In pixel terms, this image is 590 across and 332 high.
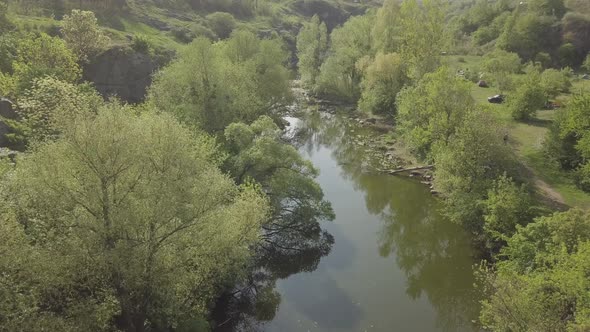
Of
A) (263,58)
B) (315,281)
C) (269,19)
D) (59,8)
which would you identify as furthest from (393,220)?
(269,19)

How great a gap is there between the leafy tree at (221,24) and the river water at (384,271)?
68.6 m

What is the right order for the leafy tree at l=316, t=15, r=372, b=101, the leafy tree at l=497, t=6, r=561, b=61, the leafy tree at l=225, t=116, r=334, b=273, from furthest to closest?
the leafy tree at l=497, t=6, r=561, b=61 < the leafy tree at l=316, t=15, r=372, b=101 < the leafy tree at l=225, t=116, r=334, b=273

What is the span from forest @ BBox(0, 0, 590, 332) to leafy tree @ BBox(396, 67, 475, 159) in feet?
0.66

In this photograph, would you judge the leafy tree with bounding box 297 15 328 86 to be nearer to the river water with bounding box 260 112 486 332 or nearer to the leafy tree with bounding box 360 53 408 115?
the leafy tree with bounding box 360 53 408 115

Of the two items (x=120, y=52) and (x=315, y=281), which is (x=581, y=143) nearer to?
(x=315, y=281)

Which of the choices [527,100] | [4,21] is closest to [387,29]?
[527,100]

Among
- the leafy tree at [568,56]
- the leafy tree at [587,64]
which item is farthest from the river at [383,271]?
the leafy tree at [568,56]

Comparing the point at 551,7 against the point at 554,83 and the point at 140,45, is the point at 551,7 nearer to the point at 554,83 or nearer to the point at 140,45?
the point at 554,83

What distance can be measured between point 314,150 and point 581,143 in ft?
95.1

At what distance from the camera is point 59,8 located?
69.8 m

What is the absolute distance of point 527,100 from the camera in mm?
47781

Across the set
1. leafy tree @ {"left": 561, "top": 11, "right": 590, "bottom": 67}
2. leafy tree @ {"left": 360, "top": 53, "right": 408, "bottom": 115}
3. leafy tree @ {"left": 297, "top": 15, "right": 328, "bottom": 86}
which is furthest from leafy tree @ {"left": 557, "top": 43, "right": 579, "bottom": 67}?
leafy tree @ {"left": 297, "top": 15, "right": 328, "bottom": 86}

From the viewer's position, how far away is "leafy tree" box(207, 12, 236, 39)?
10000 centimetres

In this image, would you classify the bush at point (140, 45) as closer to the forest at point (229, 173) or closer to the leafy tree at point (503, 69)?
the forest at point (229, 173)
